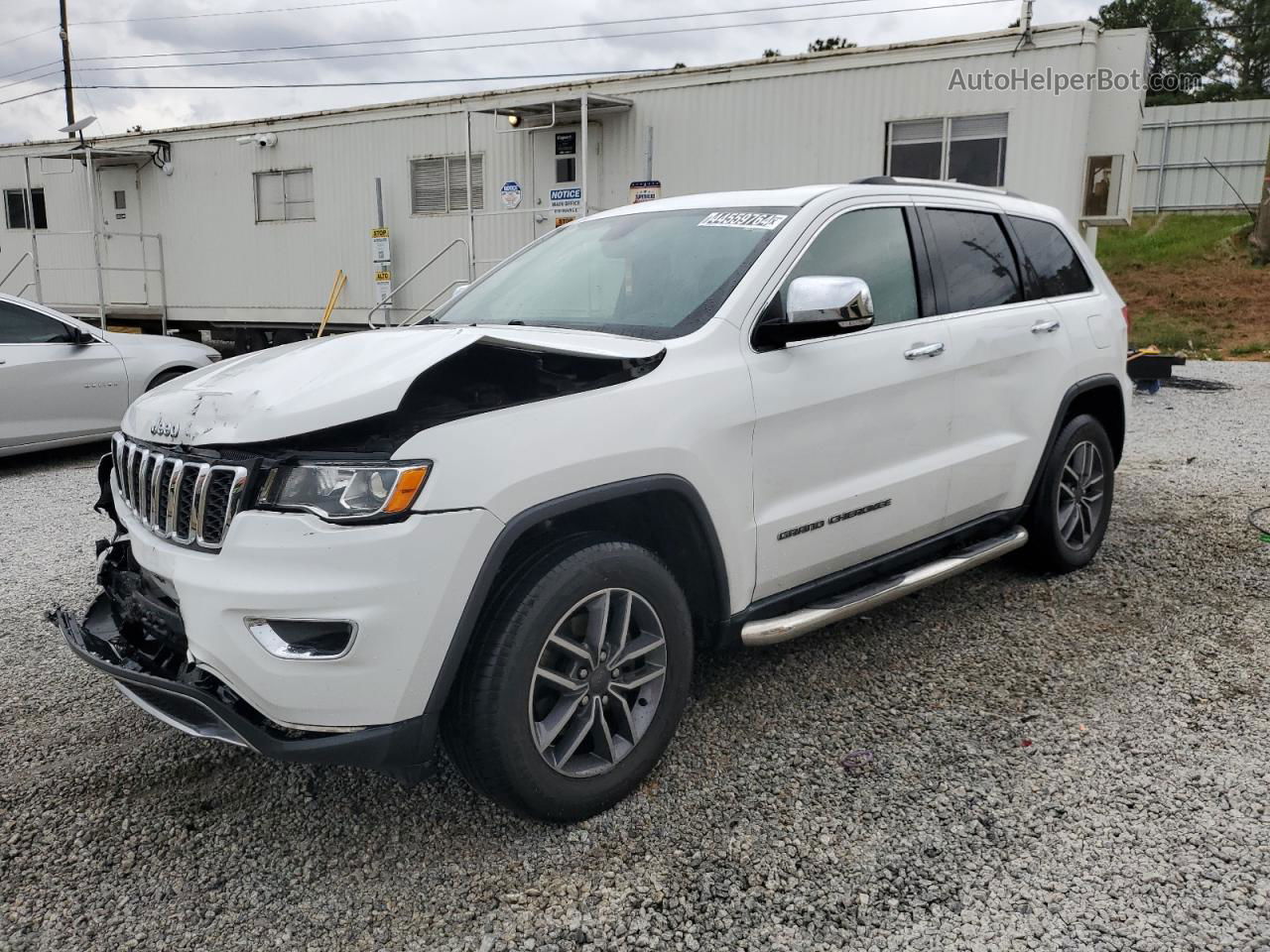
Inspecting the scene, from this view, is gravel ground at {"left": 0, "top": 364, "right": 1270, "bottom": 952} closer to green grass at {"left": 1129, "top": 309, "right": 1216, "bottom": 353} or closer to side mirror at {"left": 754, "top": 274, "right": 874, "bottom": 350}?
side mirror at {"left": 754, "top": 274, "right": 874, "bottom": 350}

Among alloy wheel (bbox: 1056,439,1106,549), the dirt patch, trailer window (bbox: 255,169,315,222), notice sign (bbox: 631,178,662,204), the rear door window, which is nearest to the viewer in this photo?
the rear door window

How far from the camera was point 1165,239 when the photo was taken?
24953 mm

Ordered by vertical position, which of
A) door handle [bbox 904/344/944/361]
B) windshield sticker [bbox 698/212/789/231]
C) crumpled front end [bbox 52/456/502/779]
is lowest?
crumpled front end [bbox 52/456/502/779]

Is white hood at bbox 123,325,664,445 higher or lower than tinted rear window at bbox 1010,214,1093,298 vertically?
lower

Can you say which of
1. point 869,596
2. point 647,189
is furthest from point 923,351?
point 647,189

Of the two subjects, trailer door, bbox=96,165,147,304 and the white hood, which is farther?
trailer door, bbox=96,165,147,304

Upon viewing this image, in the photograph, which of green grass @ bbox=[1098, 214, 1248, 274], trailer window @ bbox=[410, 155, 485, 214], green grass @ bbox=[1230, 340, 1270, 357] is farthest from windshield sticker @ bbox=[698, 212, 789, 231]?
green grass @ bbox=[1098, 214, 1248, 274]

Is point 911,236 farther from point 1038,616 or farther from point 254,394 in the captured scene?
point 254,394

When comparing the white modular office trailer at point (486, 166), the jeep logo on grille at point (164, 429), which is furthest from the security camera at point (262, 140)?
the jeep logo on grille at point (164, 429)

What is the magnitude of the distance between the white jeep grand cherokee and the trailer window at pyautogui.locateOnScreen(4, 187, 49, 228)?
A: 56.1ft

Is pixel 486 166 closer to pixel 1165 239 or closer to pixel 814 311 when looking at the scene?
pixel 814 311

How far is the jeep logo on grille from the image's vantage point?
2.78m

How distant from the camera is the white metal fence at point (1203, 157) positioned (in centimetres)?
2606

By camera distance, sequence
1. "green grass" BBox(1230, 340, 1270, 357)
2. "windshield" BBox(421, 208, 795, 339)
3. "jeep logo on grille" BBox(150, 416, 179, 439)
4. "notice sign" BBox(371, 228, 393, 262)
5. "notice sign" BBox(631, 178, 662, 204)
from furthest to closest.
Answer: "green grass" BBox(1230, 340, 1270, 357) < "notice sign" BBox(371, 228, 393, 262) < "notice sign" BBox(631, 178, 662, 204) < "windshield" BBox(421, 208, 795, 339) < "jeep logo on grille" BBox(150, 416, 179, 439)
